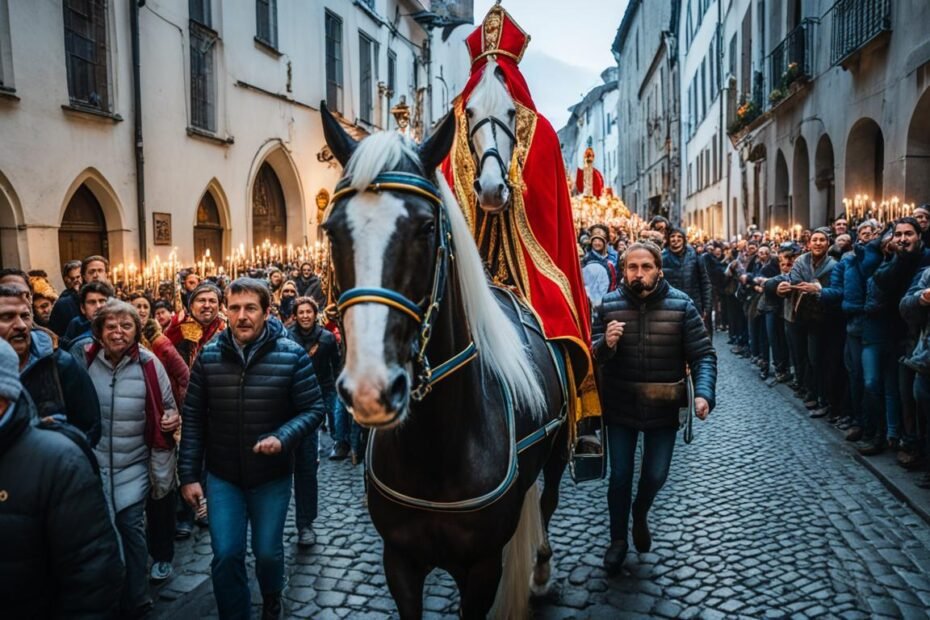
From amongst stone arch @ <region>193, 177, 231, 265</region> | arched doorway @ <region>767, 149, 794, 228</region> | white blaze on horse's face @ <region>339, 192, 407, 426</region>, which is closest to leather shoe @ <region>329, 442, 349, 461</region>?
white blaze on horse's face @ <region>339, 192, 407, 426</region>

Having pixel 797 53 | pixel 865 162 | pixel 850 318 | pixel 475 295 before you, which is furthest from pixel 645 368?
pixel 797 53

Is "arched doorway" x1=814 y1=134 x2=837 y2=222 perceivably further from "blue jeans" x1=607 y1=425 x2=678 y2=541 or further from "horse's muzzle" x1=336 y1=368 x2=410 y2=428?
"horse's muzzle" x1=336 y1=368 x2=410 y2=428

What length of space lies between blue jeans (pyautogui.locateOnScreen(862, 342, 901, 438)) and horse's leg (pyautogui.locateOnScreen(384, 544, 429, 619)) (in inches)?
227

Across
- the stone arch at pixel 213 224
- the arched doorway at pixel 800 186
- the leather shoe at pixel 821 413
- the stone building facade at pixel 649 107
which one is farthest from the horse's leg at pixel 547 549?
the stone building facade at pixel 649 107

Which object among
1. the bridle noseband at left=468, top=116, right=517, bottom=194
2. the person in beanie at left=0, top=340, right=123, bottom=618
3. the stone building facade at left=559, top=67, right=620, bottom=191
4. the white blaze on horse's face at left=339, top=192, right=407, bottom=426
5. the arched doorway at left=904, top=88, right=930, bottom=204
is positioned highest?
the stone building facade at left=559, top=67, right=620, bottom=191

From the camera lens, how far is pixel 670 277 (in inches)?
396

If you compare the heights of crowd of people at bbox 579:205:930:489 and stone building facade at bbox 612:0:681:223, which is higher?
stone building facade at bbox 612:0:681:223

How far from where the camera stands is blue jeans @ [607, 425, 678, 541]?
4891mm

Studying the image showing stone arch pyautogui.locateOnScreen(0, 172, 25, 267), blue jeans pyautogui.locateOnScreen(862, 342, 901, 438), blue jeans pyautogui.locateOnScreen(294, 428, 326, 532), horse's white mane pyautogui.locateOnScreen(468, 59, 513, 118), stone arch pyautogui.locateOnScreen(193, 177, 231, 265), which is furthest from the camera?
stone arch pyautogui.locateOnScreen(193, 177, 231, 265)

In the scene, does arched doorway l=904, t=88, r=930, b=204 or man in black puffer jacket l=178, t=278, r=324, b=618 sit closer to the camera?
man in black puffer jacket l=178, t=278, r=324, b=618

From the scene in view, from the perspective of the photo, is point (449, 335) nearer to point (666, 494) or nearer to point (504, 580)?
point (504, 580)

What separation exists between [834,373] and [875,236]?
176 cm

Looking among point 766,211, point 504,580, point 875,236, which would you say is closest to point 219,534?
point 504,580

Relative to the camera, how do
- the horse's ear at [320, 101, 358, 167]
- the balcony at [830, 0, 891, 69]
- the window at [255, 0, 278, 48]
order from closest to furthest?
the horse's ear at [320, 101, 358, 167], the balcony at [830, 0, 891, 69], the window at [255, 0, 278, 48]
